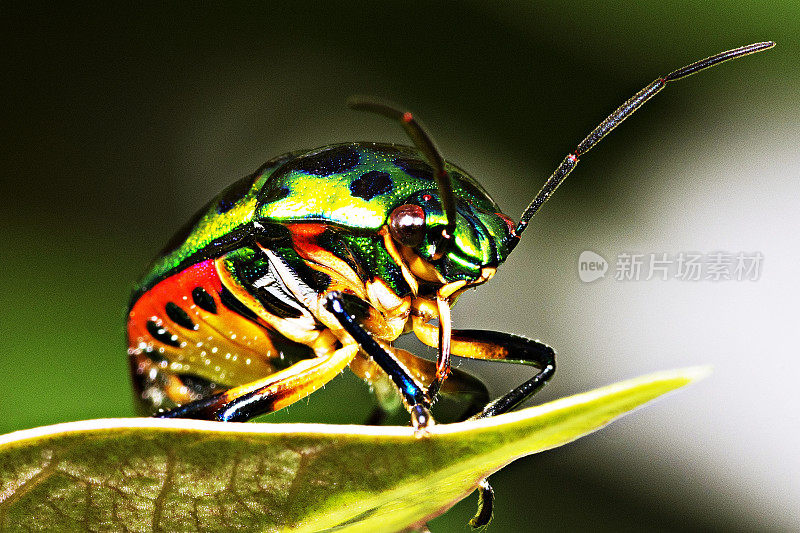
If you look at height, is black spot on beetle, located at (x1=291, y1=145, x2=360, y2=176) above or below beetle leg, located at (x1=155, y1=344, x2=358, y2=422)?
above

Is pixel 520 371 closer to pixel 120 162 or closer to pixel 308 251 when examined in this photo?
pixel 308 251

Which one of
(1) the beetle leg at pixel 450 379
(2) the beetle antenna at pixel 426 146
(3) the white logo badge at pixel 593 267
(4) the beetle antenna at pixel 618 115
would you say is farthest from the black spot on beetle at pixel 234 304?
(3) the white logo badge at pixel 593 267

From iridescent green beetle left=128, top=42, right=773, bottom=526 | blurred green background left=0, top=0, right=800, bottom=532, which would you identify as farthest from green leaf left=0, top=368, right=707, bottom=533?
blurred green background left=0, top=0, right=800, bottom=532

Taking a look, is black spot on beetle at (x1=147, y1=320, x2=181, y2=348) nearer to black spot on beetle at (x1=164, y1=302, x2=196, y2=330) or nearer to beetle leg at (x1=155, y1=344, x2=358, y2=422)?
black spot on beetle at (x1=164, y1=302, x2=196, y2=330)

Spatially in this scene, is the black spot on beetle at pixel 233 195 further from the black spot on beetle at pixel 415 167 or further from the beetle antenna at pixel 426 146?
the beetle antenna at pixel 426 146

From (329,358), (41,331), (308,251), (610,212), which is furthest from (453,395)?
(610,212)

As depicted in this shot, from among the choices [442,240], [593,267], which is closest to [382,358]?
[442,240]
